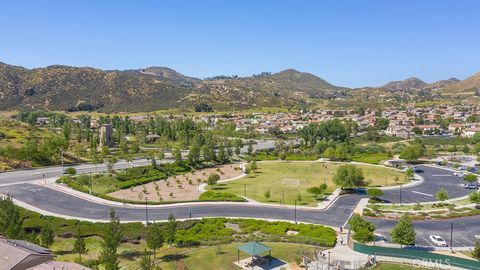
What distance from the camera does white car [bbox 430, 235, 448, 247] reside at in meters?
44.0

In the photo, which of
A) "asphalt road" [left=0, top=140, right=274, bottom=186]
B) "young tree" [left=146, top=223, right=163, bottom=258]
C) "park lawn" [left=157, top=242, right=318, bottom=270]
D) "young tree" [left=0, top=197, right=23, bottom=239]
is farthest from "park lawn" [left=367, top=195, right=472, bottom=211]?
"asphalt road" [left=0, top=140, right=274, bottom=186]

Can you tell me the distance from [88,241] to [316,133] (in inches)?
4106

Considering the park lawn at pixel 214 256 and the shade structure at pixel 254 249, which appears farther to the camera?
the shade structure at pixel 254 249

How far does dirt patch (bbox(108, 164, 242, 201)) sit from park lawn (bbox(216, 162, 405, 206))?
18.7ft

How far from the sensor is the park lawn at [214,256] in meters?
38.2

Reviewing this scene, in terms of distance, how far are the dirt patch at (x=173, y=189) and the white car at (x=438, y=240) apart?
37362 millimetres

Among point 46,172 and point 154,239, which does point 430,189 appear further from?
point 46,172

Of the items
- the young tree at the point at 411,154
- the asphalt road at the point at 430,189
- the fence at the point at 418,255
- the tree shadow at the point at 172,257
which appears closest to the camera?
the fence at the point at 418,255

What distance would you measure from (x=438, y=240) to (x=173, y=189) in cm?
4623

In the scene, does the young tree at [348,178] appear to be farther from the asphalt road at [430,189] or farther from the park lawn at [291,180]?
the asphalt road at [430,189]

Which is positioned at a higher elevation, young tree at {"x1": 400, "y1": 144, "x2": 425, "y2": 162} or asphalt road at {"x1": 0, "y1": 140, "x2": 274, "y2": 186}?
young tree at {"x1": 400, "y1": 144, "x2": 425, "y2": 162}

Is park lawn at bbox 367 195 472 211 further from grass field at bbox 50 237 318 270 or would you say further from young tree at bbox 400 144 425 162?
young tree at bbox 400 144 425 162

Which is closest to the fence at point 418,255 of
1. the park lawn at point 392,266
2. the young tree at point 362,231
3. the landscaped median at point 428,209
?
the young tree at point 362,231

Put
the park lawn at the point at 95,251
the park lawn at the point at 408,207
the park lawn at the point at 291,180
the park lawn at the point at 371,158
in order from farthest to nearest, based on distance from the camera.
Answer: the park lawn at the point at 371,158, the park lawn at the point at 291,180, the park lawn at the point at 408,207, the park lawn at the point at 95,251
